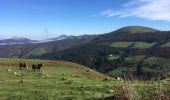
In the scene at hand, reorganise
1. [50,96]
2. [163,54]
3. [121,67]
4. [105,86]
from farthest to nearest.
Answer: [163,54] → [121,67] → [105,86] → [50,96]

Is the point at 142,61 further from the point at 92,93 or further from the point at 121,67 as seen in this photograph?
the point at 92,93

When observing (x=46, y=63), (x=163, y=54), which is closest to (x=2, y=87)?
(x=46, y=63)

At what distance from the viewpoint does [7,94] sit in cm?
2308

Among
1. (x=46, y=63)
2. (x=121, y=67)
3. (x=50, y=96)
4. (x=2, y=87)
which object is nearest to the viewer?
(x=50, y=96)

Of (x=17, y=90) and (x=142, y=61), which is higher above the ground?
(x=17, y=90)

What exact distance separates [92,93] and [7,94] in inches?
221

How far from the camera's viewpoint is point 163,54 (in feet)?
655

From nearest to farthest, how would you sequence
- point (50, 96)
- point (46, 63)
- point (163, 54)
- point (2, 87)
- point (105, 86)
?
1. point (50, 96)
2. point (105, 86)
3. point (2, 87)
4. point (46, 63)
5. point (163, 54)

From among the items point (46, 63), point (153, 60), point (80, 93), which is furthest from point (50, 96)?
point (153, 60)

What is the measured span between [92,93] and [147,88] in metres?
3.49

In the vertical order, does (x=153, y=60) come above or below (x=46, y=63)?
below

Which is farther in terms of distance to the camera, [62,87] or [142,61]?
[142,61]

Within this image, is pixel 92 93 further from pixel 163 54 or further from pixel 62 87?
pixel 163 54

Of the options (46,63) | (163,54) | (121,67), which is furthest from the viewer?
(163,54)
